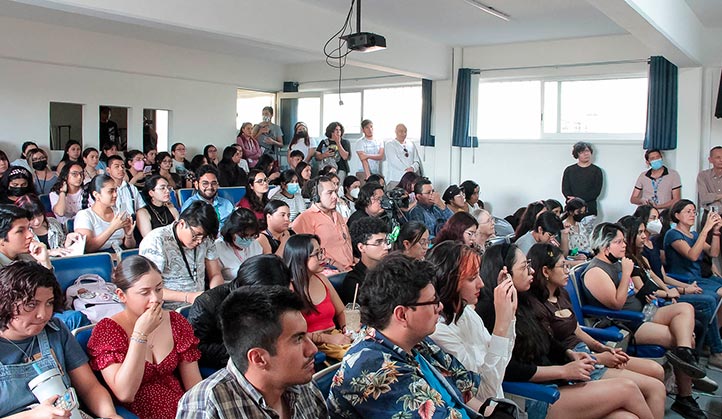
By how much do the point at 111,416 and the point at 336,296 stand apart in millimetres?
1487

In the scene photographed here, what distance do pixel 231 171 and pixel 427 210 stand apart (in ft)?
10.7

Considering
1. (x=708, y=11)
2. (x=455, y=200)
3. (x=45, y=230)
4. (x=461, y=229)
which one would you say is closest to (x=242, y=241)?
(x=45, y=230)

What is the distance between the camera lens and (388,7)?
6.60 meters

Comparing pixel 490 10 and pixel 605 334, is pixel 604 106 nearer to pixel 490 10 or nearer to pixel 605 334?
pixel 490 10

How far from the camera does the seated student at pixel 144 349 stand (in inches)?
80.7

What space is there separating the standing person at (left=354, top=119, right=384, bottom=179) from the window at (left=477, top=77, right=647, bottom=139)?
4.88ft

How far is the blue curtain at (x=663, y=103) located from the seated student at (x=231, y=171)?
499cm

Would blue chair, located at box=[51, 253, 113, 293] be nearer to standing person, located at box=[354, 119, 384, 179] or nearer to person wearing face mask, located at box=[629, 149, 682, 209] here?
standing person, located at box=[354, 119, 384, 179]

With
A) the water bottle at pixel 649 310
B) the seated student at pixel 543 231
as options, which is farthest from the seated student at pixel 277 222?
the water bottle at pixel 649 310

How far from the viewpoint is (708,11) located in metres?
6.28

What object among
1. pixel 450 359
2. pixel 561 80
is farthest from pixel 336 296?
pixel 561 80

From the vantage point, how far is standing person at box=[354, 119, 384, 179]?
8984mm

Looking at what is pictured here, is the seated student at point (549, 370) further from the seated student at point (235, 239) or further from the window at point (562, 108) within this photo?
the window at point (562, 108)

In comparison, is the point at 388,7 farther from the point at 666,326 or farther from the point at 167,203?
the point at 666,326
